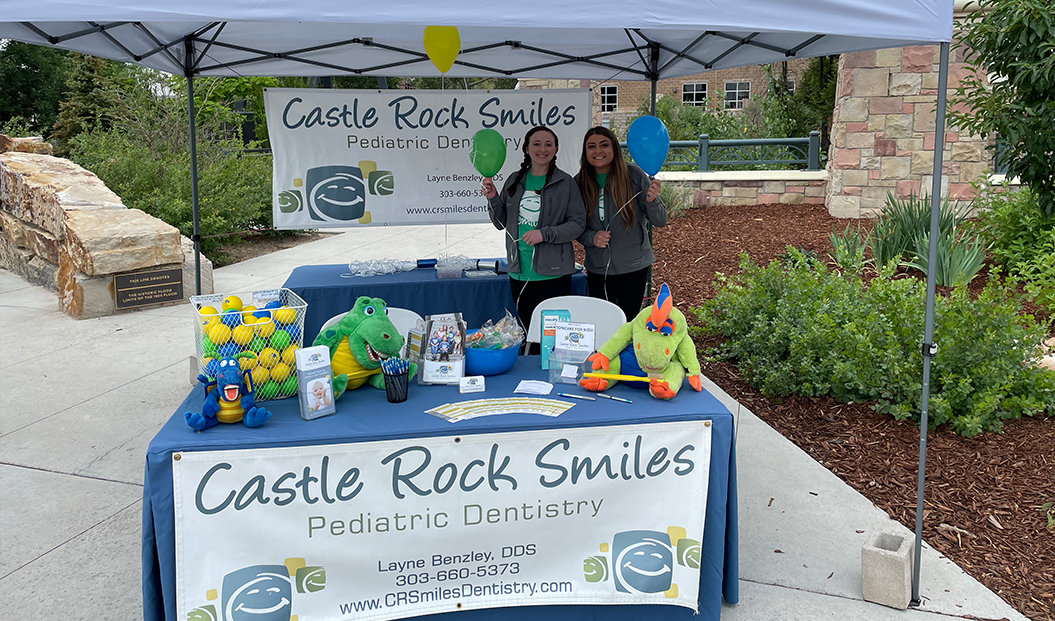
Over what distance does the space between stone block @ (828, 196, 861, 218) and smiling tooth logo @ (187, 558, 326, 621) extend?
8.72 metres

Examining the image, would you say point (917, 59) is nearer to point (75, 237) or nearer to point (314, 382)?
point (314, 382)

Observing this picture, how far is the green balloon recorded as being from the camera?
466 centimetres

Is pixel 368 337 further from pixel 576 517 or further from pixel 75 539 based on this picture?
pixel 75 539

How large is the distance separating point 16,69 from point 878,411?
25443mm

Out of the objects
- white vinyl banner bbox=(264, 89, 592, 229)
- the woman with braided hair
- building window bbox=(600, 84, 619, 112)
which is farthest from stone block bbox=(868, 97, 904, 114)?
building window bbox=(600, 84, 619, 112)

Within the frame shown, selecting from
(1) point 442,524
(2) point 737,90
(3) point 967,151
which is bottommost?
(1) point 442,524

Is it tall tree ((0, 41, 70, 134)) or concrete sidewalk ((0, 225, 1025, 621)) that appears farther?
tall tree ((0, 41, 70, 134))

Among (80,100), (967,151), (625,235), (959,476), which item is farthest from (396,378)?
(80,100)

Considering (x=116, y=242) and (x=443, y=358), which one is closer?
→ (x=443, y=358)

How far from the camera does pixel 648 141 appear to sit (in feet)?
13.0

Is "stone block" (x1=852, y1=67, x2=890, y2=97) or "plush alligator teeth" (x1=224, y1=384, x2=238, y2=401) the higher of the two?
"stone block" (x1=852, y1=67, x2=890, y2=97)

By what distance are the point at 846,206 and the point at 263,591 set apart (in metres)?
8.88

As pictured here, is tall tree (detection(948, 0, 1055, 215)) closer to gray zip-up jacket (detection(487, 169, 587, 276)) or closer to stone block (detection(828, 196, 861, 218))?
gray zip-up jacket (detection(487, 169, 587, 276))

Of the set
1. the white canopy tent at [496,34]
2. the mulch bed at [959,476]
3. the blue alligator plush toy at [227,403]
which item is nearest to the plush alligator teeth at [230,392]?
the blue alligator plush toy at [227,403]
